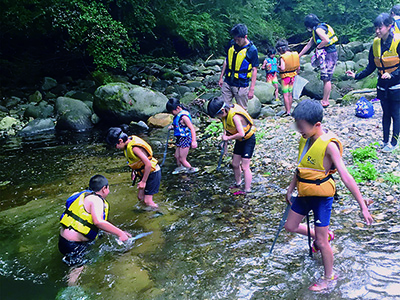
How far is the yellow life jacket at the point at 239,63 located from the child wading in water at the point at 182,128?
1356 mm

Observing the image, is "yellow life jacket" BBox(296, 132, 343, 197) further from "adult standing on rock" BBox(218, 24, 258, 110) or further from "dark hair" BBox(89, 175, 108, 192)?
"adult standing on rock" BBox(218, 24, 258, 110)

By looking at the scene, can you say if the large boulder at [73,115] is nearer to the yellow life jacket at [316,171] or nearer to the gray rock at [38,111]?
the gray rock at [38,111]

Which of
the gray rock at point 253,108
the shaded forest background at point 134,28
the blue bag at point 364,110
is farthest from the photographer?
the shaded forest background at point 134,28

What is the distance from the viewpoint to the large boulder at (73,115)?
37.3 feet

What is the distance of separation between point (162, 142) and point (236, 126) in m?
4.41

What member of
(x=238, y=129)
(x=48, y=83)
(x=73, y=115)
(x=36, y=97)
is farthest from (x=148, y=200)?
(x=48, y=83)

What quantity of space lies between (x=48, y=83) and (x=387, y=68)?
46.5ft

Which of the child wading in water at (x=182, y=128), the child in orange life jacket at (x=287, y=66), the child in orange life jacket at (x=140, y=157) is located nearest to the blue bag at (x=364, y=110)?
the child in orange life jacket at (x=287, y=66)

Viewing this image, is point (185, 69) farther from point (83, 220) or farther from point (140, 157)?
point (83, 220)

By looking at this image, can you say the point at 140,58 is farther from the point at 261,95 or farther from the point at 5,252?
the point at 5,252

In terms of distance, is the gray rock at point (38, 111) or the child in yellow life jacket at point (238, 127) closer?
the child in yellow life jacket at point (238, 127)

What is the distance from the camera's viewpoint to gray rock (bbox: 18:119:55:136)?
36.9 feet

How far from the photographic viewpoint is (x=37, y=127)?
1150 centimetres

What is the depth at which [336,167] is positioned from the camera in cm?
286
